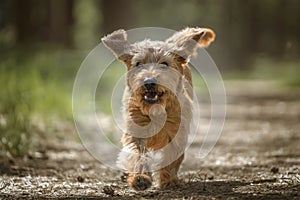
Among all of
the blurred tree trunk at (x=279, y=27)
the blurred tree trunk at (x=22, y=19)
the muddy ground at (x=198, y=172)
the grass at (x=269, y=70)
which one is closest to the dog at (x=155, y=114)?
the muddy ground at (x=198, y=172)

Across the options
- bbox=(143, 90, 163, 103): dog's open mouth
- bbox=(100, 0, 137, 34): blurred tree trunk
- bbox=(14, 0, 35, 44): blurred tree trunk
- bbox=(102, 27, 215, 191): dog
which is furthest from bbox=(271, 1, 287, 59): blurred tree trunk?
bbox=(143, 90, 163, 103): dog's open mouth

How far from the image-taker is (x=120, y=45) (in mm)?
6871

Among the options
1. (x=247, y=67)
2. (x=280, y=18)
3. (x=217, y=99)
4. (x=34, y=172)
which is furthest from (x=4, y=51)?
(x=280, y=18)

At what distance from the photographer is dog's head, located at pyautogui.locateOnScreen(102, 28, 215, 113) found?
6.05 metres

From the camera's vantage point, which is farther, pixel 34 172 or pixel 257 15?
pixel 257 15

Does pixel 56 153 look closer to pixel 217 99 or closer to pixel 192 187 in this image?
pixel 192 187

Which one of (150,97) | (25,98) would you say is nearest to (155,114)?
(150,97)

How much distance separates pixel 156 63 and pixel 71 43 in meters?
18.8

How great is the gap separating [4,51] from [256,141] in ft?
13.9

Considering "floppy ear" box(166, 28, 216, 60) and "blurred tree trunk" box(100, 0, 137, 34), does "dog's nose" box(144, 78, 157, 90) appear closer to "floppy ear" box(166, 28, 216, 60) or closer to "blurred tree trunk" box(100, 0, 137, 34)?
"floppy ear" box(166, 28, 216, 60)

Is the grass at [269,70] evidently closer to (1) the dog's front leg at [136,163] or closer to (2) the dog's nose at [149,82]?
(1) the dog's front leg at [136,163]

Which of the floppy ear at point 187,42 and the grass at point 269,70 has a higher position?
Result: the grass at point 269,70

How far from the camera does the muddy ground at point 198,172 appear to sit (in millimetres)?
5484

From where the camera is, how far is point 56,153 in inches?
344
